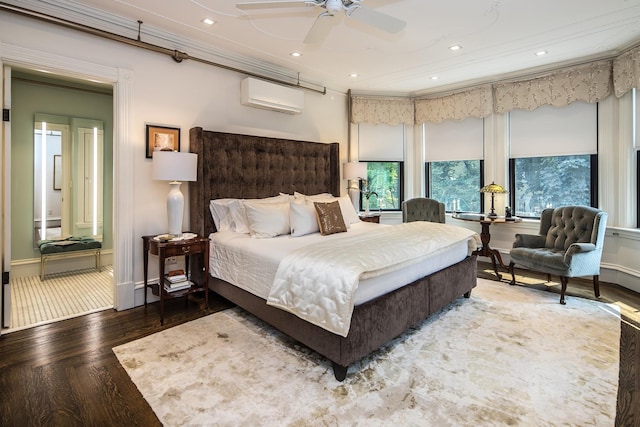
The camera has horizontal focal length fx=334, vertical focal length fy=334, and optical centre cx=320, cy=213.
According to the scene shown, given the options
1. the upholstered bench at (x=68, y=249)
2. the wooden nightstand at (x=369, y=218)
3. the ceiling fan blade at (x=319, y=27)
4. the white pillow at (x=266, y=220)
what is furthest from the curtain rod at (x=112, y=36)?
the upholstered bench at (x=68, y=249)

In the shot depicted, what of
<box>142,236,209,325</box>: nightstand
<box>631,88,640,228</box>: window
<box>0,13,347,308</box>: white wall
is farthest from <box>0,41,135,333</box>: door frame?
<box>631,88,640,228</box>: window

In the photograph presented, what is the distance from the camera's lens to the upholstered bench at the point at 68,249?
4.46 meters

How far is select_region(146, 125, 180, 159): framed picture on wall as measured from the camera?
3438 mm

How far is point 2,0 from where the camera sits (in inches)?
104

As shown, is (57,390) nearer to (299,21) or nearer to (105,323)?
(105,323)

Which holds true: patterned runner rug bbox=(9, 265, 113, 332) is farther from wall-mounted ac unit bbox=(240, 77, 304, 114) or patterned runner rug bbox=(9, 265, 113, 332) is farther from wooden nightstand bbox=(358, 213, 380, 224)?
wooden nightstand bbox=(358, 213, 380, 224)

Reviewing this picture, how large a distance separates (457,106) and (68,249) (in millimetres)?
6132

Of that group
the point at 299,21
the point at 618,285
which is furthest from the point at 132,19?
the point at 618,285

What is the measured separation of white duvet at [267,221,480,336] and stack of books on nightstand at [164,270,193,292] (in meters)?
1.31

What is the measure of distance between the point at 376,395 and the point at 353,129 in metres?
4.53

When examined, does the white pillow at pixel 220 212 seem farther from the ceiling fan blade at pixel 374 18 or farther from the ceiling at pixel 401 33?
the ceiling fan blade at pixel 374 18

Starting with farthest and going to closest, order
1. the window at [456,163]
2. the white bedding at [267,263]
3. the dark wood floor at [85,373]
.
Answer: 1. the window at [456,163]
2. the white bedding at [267,263]
3. the dark wood floor at [85,373]

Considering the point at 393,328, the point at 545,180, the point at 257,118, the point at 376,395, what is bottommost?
the point at 376,395

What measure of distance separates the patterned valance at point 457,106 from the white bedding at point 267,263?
258cm
